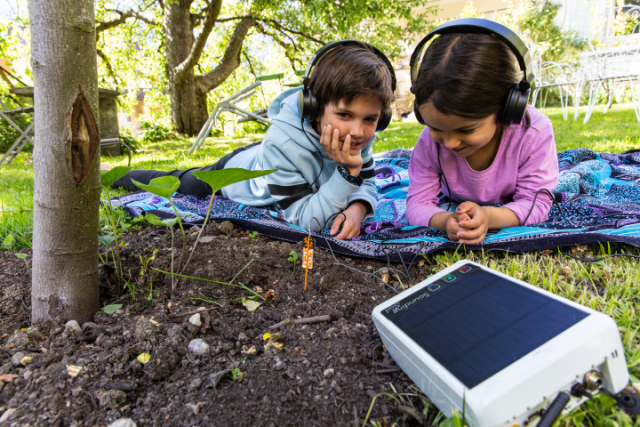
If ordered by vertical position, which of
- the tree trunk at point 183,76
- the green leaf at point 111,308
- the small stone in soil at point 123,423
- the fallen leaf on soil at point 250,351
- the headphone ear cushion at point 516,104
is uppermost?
the tree trunk at point 183,76

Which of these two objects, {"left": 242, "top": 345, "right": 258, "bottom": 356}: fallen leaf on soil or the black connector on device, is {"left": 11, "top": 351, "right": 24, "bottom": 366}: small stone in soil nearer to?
{"left": 242, "top": 345, "right": 258, "bottom": 356}: fallen leaf on soil

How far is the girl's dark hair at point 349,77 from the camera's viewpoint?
5.37 feet

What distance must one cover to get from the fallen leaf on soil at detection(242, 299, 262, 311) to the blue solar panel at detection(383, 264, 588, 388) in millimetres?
447

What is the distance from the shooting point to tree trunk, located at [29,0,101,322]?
2.98 feet

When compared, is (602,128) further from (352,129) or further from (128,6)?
(128,6)

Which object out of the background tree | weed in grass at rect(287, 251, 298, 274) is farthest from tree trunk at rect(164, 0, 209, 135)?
weed in grass at rect(287, 251, 298, 274)

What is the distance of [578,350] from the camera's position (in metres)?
0.66

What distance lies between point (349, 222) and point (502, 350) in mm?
1108

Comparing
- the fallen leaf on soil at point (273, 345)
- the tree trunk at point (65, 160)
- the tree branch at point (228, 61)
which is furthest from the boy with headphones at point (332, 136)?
the tree branch at point (228, 61)

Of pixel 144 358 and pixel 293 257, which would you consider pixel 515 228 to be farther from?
pixel 144 358

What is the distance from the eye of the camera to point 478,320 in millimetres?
830

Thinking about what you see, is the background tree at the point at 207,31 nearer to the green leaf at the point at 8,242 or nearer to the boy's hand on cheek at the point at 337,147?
the boy's hand on cheek at the point at 337,147

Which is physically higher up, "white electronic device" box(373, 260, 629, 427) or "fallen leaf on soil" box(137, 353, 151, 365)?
"white electronic device" box(373, 260, 629, 427)

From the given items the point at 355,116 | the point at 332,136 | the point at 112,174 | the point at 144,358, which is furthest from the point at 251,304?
the point at 355,116
